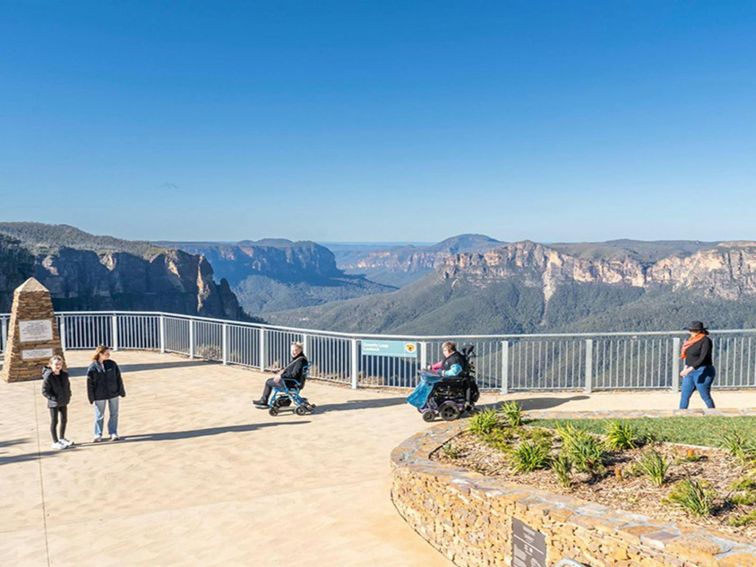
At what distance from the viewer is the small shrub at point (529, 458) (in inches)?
238

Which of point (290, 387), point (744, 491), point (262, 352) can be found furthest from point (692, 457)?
point (262, 352)

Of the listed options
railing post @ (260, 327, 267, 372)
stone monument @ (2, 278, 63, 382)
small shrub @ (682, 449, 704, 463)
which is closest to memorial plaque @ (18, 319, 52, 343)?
stone monument @ (2, 278, 63, 382)

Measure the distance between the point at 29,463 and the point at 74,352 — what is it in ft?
34.6

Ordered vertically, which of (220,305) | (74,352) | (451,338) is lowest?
(220,305)

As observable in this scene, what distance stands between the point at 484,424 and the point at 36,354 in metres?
11.1

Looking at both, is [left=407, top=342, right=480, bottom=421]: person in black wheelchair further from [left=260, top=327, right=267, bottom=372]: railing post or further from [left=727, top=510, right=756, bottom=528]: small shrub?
[left=260, top=327, right=267, bottom=372]: railing post

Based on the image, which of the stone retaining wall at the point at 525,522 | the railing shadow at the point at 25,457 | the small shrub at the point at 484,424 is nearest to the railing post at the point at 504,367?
the small shrub at the point at 484,424

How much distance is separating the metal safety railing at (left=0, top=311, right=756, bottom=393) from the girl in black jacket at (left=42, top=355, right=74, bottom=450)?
17.6 ft

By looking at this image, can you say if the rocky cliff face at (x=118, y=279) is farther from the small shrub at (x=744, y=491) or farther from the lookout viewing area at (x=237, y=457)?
the small shrub at (x=744, y=491)

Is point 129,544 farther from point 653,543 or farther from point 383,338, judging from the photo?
point 383,338

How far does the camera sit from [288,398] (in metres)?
11.1

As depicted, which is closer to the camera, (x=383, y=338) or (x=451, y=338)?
(x=451, y=338)

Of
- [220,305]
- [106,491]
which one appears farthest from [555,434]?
[220,305]

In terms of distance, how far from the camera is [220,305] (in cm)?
13300
